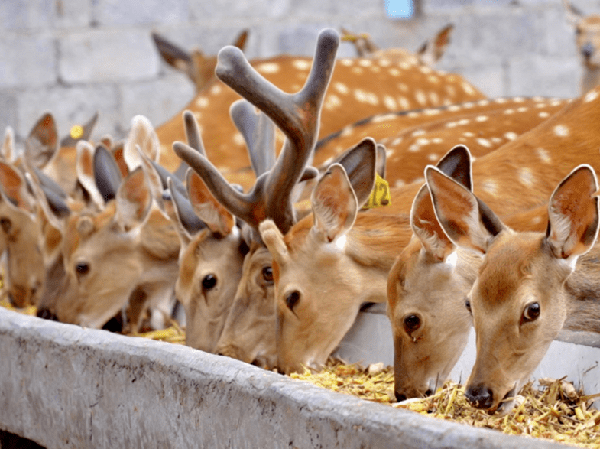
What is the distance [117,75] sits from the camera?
8.72 meters

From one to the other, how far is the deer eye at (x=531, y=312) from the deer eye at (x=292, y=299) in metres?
0.93

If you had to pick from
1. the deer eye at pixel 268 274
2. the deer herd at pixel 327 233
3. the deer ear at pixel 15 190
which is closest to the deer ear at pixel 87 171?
the deer herd at pixel 327 233

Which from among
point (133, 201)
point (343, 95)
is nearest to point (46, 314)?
point (133, 201)

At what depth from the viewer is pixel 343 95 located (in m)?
5.90

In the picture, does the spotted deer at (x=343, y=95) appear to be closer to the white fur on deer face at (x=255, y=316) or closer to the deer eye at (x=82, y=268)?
the deer eye at (x=82, y=268)

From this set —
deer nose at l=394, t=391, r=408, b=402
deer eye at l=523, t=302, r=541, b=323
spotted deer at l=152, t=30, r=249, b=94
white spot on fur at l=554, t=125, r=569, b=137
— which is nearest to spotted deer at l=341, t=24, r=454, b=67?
spotted deer at l=152, t=30, r=249, b=94

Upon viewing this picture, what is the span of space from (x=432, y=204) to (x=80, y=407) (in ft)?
3.85

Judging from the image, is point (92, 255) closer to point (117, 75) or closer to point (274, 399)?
point (274, 399)

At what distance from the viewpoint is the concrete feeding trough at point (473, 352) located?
8.07 ft

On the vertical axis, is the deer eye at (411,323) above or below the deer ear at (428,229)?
below

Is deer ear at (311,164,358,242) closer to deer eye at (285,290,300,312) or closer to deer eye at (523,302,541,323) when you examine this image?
deer eye at (285,290,300,312)

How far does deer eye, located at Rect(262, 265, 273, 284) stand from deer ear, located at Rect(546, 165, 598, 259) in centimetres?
115

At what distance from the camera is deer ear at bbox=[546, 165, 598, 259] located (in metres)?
2.28

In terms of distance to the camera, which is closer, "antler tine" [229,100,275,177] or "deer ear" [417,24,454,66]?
"antler tine" [229,100,275,177]
